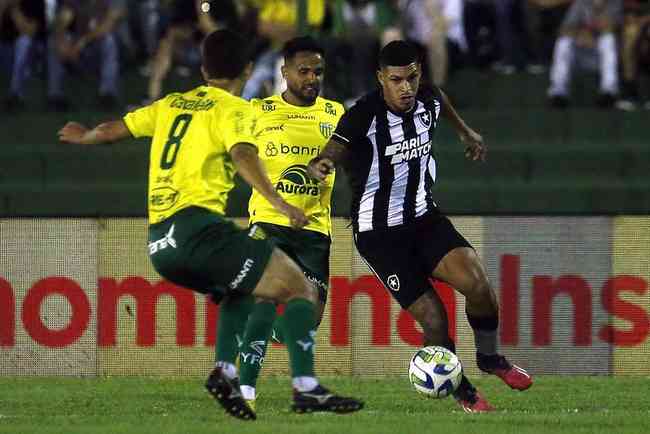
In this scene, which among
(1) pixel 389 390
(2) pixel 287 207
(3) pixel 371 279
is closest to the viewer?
(2) pixel 287 207

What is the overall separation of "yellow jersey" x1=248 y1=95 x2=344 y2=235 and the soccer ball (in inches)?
44.0

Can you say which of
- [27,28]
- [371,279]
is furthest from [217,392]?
[27,28]

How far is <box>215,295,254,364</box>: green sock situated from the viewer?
8320 mm

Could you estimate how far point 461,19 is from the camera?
17.2 meters

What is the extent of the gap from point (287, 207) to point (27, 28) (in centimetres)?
1027

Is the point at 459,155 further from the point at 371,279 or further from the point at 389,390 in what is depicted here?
the point at 389,390

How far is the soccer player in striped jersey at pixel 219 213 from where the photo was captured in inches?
311

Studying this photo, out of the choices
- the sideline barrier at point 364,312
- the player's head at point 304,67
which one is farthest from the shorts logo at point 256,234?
the sideline barrier at point 364,312

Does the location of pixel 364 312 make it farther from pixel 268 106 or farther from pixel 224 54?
pixel 224 54

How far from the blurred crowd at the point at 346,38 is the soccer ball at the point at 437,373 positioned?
739 cm

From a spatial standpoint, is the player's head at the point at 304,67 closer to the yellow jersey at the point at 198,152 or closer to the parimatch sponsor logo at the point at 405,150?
the parimatch sponsor logo at the point at 405,150

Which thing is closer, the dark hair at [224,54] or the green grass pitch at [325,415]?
the dark hair at [224,54]

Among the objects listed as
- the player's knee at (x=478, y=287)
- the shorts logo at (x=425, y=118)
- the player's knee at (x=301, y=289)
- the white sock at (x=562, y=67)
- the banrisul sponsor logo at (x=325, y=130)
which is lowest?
the player's knee at (x=478, y=287)

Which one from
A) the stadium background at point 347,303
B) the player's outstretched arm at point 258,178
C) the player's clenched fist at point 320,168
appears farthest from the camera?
the stadium background at point 347,303
